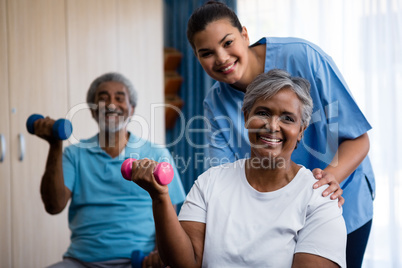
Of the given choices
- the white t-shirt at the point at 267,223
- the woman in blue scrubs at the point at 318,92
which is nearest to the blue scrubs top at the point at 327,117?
the woman in blue scrubs at the point at 318,92

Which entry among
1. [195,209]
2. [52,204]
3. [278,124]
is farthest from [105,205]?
[278,124]

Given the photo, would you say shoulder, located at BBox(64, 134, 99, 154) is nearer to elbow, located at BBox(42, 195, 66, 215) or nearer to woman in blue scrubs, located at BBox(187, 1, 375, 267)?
elbow, located at BBox(42, 195, 66, 215)

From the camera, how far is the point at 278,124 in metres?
1.23

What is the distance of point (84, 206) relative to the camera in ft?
6.39

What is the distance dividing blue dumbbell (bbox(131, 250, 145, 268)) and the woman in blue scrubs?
0.77 metres

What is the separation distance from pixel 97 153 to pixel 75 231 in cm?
37

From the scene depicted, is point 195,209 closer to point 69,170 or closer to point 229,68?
point 229,68

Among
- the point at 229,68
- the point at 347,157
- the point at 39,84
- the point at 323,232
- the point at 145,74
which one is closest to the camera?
the point at 323,232

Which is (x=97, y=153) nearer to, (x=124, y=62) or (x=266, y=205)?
(x=266, y=205)

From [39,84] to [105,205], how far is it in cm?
109

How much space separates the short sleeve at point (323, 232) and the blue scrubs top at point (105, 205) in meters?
0.94

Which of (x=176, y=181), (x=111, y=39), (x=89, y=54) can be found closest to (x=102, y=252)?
(x=176, y=181)

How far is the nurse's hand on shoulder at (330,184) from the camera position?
46.6 inches

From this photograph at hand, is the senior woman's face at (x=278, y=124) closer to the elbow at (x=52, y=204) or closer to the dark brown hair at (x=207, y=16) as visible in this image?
the dark brown hair at (x=207, y=16)
